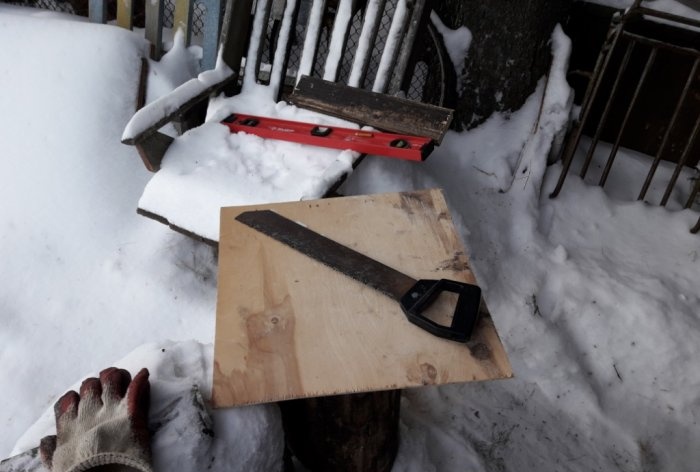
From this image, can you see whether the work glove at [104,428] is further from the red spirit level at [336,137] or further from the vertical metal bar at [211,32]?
the vertical metal bar at [211,32]

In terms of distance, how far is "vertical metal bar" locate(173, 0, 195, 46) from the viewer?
292cm

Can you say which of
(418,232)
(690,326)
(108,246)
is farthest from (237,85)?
(690,326)

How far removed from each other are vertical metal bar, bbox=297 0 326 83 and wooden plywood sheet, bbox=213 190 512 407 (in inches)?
56.3

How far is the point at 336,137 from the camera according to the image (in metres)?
2.49

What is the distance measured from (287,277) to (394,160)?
4.47ft

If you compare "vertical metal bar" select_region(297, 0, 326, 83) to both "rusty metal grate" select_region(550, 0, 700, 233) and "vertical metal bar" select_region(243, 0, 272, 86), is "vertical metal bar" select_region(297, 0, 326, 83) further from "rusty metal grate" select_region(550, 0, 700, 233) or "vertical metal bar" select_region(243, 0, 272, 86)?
"rusty metal grate" select_region(550, 0, 700, 233)

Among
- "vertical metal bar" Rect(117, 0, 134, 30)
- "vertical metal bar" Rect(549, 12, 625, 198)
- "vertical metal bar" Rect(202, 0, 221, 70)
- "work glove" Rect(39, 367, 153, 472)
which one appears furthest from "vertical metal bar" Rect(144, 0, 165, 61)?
"vertical metal bar" Rect(549, 12, 625, 198)

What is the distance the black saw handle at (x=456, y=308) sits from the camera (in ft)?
3.98

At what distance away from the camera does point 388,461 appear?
→ 182 cm

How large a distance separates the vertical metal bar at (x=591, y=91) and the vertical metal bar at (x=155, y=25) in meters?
2.33

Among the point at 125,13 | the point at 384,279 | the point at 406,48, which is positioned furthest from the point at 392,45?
the point at 384,279

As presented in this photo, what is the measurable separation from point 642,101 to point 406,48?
1.54m

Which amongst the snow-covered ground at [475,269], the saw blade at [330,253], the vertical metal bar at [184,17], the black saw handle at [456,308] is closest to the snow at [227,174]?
the snow-covered ground at [475,269]

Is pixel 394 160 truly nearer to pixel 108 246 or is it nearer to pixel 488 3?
pixel 488 3
